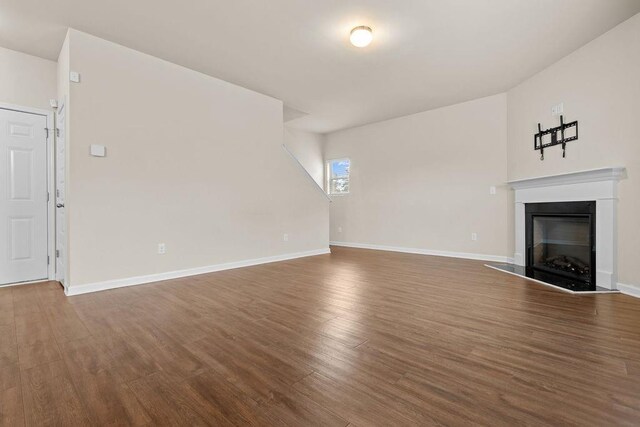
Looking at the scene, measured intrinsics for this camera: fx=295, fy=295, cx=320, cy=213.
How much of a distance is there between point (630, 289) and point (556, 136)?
204 cm

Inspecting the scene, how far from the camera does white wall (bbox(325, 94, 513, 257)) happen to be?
5102 millimetres

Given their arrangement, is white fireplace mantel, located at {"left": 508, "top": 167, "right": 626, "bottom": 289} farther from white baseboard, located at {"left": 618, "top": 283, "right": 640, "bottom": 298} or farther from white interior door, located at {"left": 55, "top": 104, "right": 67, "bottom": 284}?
white interior door, located at {"left": 55, "top": 104, "right": 67, "bottom": 284}

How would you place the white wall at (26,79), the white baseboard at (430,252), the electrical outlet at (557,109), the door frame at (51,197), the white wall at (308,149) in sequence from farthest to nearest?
the white wall at (308,149)
the white baseboard at (430,252)
the electrical outlet at (557,109)
the door frame at (51,197)
the white wall at (26,79)

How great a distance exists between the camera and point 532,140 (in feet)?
14.4

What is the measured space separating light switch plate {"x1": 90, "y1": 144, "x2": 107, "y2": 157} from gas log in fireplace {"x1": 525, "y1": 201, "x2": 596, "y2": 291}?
212 inches

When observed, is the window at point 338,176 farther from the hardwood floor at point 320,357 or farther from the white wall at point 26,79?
the white wall at point 26,79

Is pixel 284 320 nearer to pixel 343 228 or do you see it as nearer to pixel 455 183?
pixel 455 183

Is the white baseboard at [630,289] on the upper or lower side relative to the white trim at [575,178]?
lower

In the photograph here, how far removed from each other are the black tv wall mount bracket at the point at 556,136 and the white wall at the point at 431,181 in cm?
74

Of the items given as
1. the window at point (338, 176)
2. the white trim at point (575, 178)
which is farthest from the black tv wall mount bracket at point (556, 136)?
the window at point (338, 176)

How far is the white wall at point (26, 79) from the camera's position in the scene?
344cm

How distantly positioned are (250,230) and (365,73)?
9.57 feet

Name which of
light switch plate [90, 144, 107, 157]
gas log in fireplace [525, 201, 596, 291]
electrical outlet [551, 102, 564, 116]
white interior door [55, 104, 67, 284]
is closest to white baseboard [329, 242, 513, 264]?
gas log in fireplace [525, 201, 596, 291]

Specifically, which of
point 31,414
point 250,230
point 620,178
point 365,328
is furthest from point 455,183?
point 31,414
